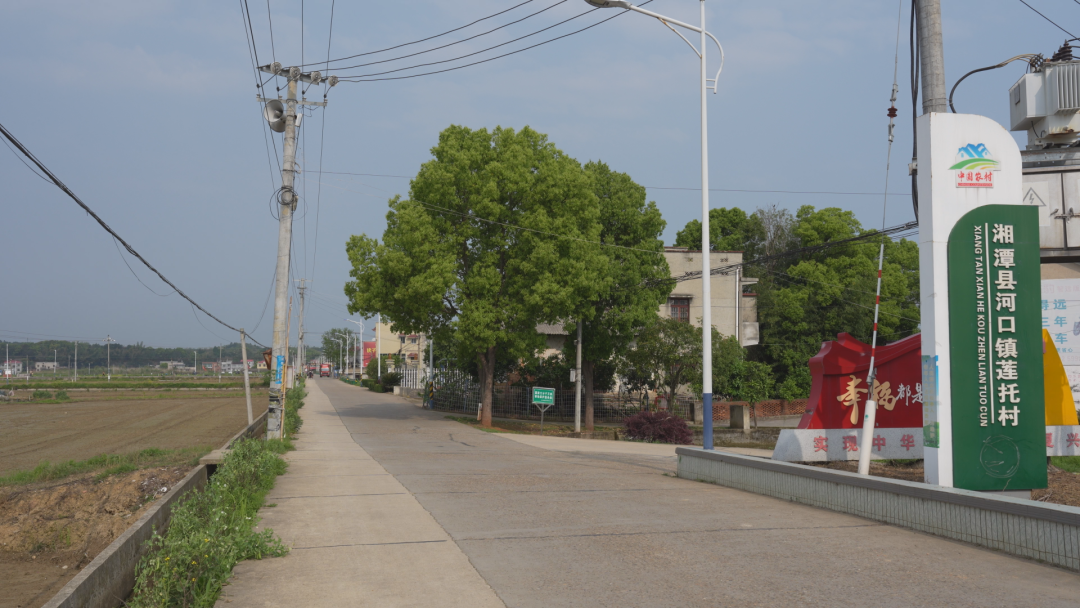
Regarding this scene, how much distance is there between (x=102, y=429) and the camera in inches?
1228

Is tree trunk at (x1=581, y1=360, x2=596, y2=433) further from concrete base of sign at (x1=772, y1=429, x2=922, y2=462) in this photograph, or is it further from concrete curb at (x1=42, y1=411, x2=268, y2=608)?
concrete curb at (x1=42, y1=411, x2=268, y2=608)

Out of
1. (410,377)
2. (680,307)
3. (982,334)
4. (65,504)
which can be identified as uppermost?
(680,307)

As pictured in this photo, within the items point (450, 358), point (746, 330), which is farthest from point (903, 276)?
point (450, 358)

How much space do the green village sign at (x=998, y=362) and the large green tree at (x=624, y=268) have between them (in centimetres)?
2244

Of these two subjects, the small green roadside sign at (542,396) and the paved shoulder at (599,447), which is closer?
the paved shoulder at (599,447)

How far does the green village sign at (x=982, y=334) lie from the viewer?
844 cm

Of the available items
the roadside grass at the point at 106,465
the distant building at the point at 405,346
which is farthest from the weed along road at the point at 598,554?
the distant building at the point at 405,346

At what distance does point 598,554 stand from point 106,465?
52.4 ft

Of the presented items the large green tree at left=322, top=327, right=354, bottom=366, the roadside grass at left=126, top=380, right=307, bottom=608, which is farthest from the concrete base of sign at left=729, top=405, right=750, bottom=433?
the large green tree at left=322, top=327, right=354, bottom=366

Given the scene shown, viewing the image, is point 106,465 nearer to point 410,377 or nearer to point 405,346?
point 410,377

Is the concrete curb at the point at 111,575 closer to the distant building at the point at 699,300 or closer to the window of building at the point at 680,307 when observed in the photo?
the distant building at the point at 699,300

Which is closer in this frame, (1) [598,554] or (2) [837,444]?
(1) [598,554]

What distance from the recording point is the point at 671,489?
11086mm

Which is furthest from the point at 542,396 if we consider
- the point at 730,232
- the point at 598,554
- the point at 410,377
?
the point at 410,377
